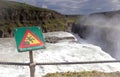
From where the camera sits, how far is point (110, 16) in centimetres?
14000

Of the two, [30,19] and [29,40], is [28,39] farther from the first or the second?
[30,19]

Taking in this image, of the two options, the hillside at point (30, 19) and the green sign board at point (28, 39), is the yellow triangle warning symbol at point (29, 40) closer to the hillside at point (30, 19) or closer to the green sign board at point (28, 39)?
the green sign board at point (28, 39)

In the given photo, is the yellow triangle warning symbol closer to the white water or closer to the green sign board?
the green sign board

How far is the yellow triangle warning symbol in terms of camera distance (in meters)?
9.13

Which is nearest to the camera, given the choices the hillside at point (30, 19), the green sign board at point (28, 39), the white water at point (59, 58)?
the green sign board at point (28, 39)

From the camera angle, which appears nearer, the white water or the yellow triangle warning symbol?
the yellow triangle warning symbol

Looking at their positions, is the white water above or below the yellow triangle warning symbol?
below

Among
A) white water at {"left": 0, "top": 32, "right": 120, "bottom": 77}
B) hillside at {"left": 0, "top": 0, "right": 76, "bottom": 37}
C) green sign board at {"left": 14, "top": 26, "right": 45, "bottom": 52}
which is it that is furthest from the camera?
hillside at {"left": 0, "top": 0, "right": 76, "bottom": 37}

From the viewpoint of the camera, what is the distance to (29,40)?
9203mm

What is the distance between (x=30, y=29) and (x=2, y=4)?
6145 inches

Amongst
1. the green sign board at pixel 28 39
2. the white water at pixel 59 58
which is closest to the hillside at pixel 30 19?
the white water at pixel 59 58

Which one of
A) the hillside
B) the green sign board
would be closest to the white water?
the green sign board

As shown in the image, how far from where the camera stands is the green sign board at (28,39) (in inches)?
357

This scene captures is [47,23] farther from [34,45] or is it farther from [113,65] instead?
[34,45]
